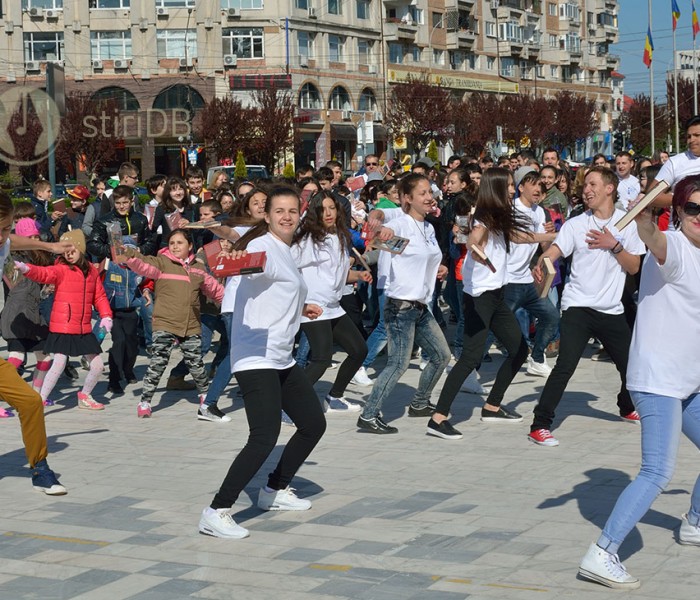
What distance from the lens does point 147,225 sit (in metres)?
12.8

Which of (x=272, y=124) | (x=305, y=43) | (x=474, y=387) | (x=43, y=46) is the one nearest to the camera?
(x=474, y=387)

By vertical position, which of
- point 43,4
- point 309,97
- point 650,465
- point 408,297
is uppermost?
point 43,4

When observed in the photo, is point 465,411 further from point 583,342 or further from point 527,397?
point 583,342

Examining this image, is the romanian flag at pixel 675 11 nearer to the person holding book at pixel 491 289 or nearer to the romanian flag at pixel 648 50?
the romanian flag at pixel 648 50

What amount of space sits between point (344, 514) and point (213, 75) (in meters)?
61.2

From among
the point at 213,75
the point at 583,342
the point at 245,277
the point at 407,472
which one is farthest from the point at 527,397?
the point at 213,75

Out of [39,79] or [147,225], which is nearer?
[147,225]

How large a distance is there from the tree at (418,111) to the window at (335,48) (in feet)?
13.5

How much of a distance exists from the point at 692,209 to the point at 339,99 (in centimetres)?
6550

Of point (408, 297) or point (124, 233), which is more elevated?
point (124, 233)

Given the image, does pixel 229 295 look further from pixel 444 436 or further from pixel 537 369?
pixel 537 369

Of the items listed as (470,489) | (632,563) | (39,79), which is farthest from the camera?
(39,79)
